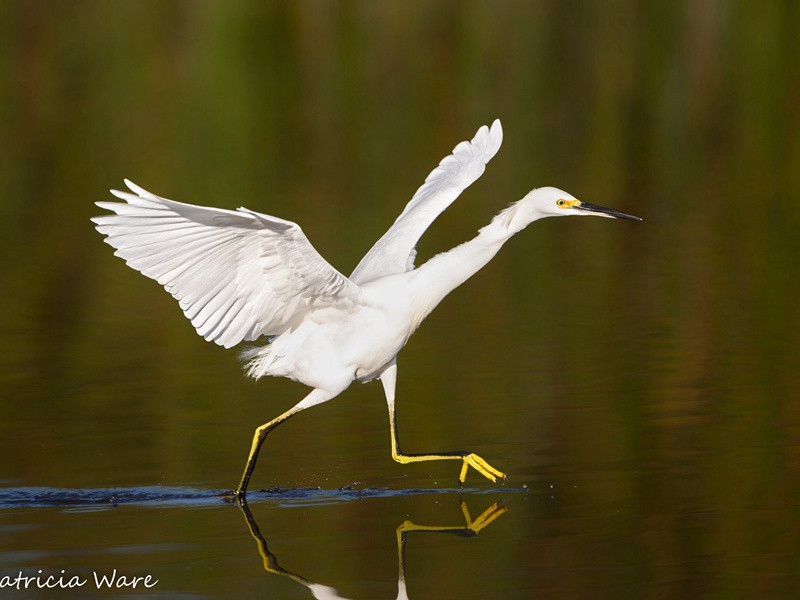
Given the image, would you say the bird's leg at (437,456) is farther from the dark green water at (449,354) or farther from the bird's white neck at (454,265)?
the bird's white neck at (454,265)

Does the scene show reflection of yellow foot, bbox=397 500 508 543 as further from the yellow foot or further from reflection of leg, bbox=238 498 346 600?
reflection of leg, bbox=238 498 346 600

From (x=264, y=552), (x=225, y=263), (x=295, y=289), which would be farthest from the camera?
(x=295, y=289)

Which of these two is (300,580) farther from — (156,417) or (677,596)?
(156,417)

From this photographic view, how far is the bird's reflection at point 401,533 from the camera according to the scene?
17.7 feet

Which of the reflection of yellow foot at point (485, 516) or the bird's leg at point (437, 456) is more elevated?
the bird's leg at point (437, 456)

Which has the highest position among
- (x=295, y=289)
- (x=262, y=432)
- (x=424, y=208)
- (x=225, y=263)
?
(x=424, y=208)

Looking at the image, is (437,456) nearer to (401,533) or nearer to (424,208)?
(401,533)

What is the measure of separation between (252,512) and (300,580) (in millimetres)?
1024

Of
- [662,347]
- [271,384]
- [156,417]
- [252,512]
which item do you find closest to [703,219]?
[662,347]

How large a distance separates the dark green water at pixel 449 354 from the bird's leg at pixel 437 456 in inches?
4.4

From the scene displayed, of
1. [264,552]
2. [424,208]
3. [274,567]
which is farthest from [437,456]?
[424,208]

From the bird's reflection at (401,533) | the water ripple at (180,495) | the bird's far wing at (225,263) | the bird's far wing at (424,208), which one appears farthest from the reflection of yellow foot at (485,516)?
the bird's far wing at (424,208)

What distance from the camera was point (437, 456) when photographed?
7043mm

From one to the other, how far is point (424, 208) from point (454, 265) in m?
1.11
